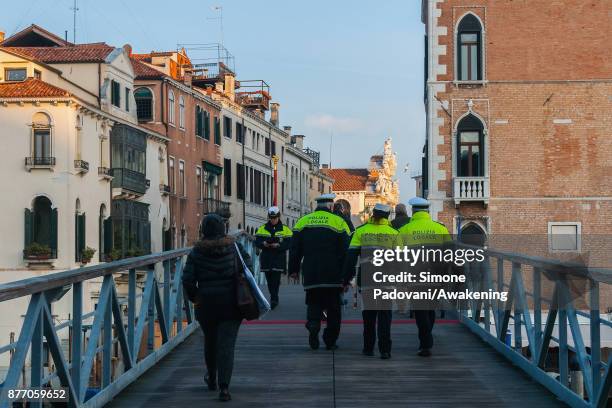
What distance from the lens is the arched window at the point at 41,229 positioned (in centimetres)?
4512

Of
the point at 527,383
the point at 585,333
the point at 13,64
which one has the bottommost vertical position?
the point at 527,383

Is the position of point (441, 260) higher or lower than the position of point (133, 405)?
higher

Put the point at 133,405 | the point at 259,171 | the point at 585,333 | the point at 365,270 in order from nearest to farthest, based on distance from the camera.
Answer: the point at 585,333, the point at 133,405, the point at 365,270, the point at 259,171

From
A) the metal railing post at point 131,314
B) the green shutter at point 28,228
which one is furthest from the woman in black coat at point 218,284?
the green shutter at point 28,228

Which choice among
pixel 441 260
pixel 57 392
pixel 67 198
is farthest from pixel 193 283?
pixel 67 198

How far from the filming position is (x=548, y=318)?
9781 millimetres

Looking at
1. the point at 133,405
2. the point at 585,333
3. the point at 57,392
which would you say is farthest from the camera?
the point at 133,405

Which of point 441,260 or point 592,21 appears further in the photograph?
point 592,21

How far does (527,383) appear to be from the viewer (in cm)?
1047

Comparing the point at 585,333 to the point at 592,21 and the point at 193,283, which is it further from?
the point at 592,21

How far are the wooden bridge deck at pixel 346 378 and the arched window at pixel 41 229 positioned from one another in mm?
32073

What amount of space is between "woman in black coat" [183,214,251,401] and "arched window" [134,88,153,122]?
48.9 m

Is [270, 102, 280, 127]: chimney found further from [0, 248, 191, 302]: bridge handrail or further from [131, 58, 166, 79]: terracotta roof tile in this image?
[0, 248, 191, 302]: bridge handrail

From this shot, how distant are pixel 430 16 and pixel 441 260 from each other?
2584cm
